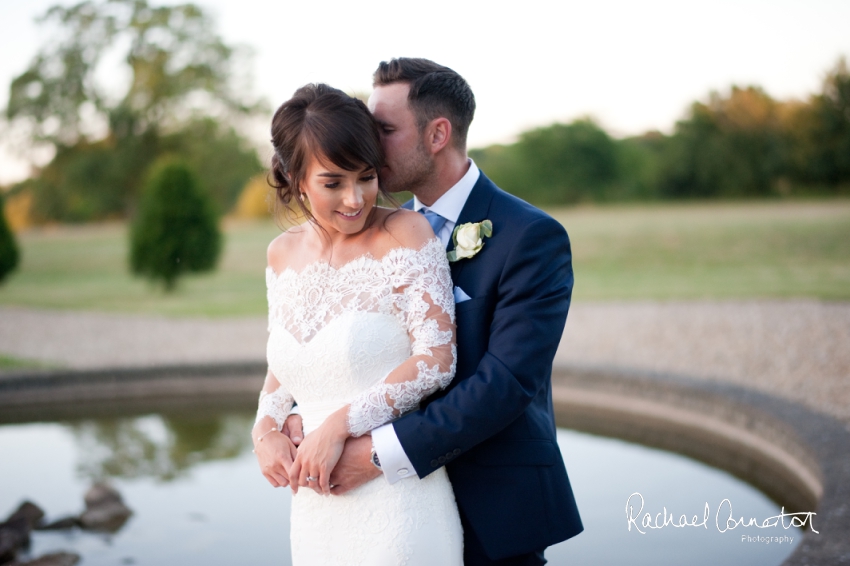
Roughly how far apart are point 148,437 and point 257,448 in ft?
14.1

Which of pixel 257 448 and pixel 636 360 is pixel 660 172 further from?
pixel 257 448

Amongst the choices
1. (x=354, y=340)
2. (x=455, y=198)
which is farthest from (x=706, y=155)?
(x=354, y=340)

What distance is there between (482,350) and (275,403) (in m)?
0.64

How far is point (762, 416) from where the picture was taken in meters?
4.91

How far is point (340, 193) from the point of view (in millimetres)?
1902

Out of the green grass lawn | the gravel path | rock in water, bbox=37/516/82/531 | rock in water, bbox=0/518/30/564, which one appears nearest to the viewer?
rock in water, bbox=0/518/30/564

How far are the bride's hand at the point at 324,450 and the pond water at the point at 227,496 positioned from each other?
2240 mm

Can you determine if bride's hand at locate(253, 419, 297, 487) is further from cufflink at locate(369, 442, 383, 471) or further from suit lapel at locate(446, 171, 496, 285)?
suit lapel at locate(446, 171, 496, 285)

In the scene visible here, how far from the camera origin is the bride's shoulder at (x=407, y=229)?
1.94m

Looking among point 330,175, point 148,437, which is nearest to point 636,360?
point 148,437

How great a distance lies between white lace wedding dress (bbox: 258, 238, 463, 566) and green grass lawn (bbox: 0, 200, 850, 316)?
11.5m

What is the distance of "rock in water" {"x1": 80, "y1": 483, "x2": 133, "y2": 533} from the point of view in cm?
428
